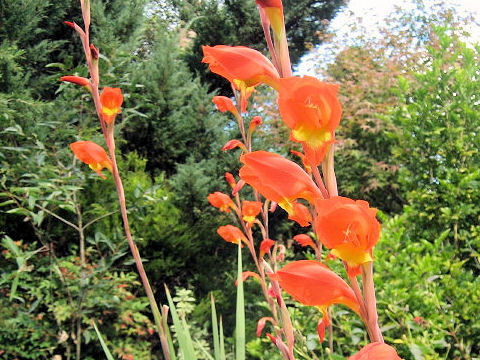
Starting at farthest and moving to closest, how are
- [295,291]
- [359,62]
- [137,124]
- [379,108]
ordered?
[359,62] → [379,108] → [137,124] → [295,291]

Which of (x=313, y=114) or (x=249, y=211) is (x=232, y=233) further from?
(x=313, y=114)

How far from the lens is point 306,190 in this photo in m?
0.52

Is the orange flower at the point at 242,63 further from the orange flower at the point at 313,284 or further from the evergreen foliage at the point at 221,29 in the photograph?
the evergreen foliage at the point at 221,29

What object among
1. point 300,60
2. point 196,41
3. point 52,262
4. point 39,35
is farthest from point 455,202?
point 300,60

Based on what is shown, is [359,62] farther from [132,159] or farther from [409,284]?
[409,284]

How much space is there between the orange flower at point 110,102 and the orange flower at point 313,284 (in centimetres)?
92

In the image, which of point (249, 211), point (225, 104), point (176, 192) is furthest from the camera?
point (176, 192)

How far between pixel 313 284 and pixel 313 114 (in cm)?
20

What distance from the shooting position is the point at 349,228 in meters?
0.46

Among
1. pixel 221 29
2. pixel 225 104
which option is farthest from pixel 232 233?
pixel 221 29

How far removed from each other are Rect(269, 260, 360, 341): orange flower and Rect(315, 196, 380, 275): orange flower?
0.03 metres

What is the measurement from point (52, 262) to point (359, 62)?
5.57 metres

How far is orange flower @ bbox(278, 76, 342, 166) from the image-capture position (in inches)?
18.9

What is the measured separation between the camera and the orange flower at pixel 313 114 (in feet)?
1.58
